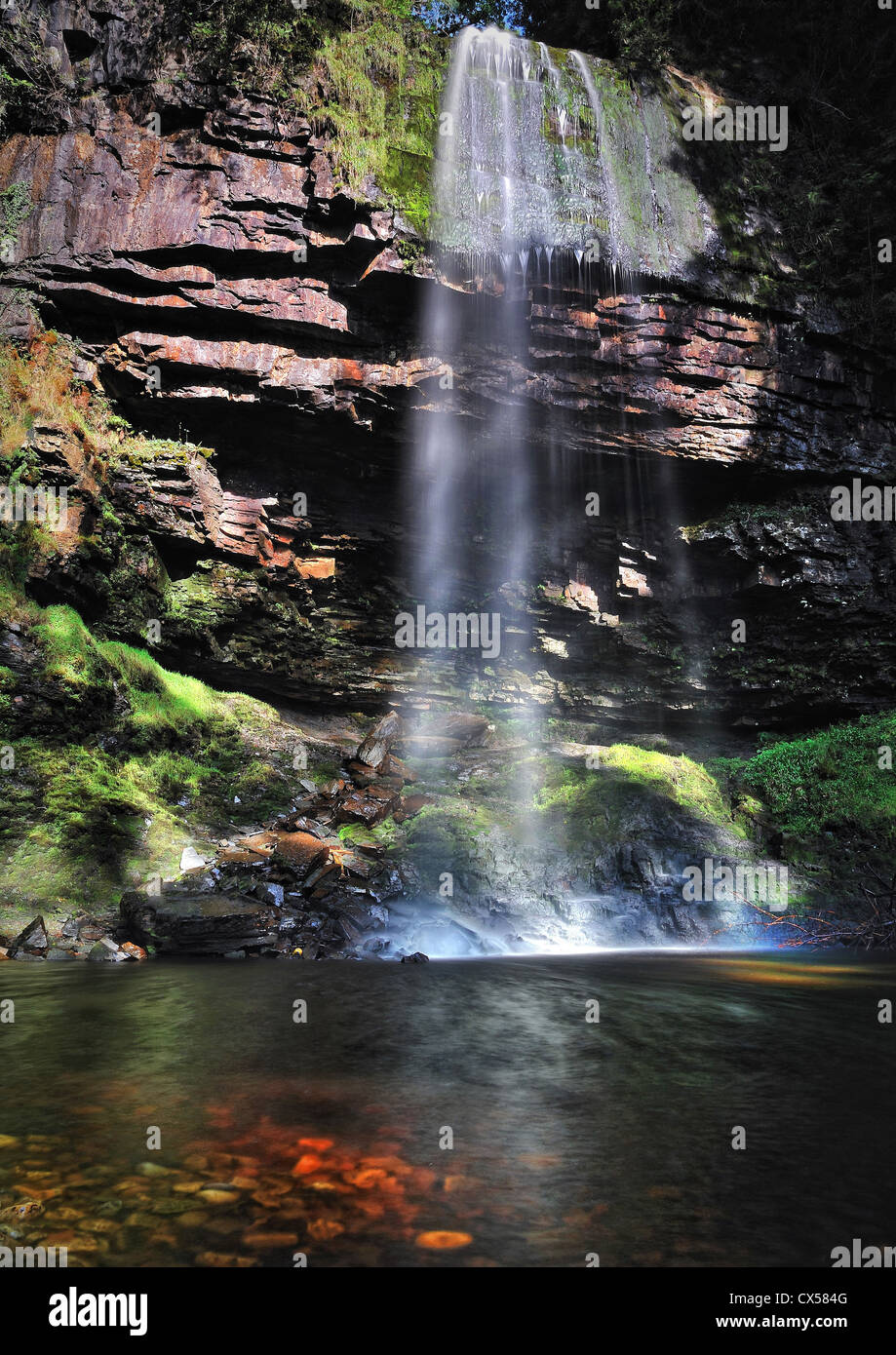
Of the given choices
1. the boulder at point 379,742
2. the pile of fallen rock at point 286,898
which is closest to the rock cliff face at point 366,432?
the boulder at point 379,742

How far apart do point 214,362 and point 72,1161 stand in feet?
44.5

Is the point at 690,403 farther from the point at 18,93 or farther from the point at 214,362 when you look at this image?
the point at 18,93

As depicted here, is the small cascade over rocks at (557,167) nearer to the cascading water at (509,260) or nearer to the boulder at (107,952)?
the cascading water at (509,260)

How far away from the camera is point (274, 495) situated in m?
15.2

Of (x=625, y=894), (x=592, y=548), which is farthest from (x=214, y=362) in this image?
(x=625, y=894)

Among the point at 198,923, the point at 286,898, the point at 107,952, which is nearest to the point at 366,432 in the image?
the point at 286,898

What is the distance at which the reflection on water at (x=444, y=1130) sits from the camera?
7.32 ft

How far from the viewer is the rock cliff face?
43.3 ft

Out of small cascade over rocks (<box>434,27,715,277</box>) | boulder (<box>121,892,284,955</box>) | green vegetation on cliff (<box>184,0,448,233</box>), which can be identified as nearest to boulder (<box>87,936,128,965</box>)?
boulder (<box>121,892,284,955</box>)

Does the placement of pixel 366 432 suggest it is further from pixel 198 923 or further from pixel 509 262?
pixel 198 923

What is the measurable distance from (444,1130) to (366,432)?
522 inches

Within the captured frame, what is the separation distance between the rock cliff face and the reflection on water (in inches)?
389

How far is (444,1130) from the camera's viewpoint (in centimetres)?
314

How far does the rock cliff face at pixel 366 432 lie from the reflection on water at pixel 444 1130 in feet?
32.4
